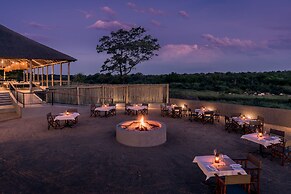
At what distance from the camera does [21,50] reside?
63.6 feet

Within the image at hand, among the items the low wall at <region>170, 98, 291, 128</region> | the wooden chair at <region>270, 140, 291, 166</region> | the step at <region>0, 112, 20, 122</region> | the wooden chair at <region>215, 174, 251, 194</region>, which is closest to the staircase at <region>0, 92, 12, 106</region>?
the step at <region>0, 112, 20, 122</region>

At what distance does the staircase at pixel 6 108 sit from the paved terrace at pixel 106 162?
276cm

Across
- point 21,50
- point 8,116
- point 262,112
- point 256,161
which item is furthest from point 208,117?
point 21,50

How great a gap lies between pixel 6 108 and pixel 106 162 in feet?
41.7

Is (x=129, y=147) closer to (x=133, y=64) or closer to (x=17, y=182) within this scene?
(x=17, y=182)

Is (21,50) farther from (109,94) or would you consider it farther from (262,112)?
(262,112)

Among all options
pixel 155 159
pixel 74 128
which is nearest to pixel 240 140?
pixel 155 159

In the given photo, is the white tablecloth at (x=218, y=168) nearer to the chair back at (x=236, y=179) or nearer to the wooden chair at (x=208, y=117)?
the chair back at (x=236, y=179)

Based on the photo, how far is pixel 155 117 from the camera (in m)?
16.4

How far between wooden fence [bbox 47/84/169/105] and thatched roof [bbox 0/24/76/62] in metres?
3.27

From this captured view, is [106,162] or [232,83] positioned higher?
[232,83]

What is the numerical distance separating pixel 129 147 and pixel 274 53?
3550 cm

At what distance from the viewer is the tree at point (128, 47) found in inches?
1280

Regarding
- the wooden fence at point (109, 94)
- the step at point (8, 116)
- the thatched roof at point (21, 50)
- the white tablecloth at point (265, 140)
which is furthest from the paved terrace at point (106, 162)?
the thatched roof at point (21, 50)
